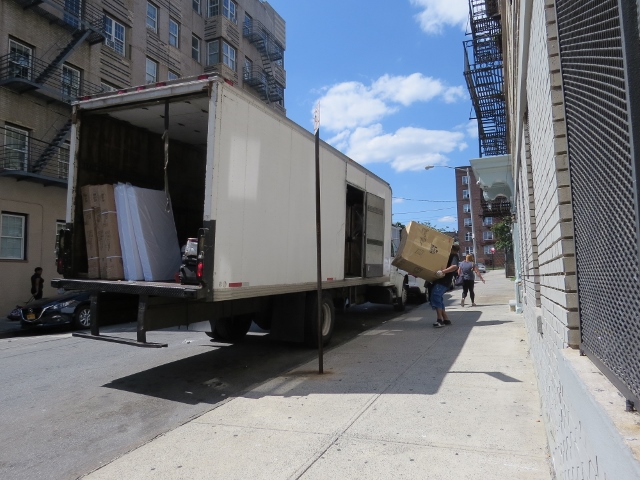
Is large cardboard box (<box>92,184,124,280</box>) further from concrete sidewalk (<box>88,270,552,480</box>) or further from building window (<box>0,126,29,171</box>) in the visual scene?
building window (<box>0,126,29,171</box>)

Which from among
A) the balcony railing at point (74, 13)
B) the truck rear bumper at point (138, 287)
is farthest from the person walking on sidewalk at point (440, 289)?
the balcony railing at point (74, 13)

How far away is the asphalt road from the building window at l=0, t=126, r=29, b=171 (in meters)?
8.37

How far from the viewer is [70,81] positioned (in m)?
18.4

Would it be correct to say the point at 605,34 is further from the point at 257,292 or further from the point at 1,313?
the point at 1,313

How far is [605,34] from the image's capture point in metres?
1.62

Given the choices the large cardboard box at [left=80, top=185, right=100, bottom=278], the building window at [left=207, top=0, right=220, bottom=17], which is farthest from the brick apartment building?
the large cardboard box at [left=80, top=185, right=100, bottom=278]

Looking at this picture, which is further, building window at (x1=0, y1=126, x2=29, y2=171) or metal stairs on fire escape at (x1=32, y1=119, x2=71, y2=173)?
metal stairs on fire escape at (x1=32, y1=119, x2=71, y2=173)

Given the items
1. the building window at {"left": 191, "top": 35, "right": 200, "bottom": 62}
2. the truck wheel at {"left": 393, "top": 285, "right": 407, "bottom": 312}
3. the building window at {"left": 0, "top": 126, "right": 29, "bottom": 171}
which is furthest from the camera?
the building window at {"left": 191, "top": 35, "right": 200, "bottom": 62}

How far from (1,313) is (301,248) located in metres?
13.1

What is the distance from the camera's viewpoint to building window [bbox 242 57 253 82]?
1161 inches

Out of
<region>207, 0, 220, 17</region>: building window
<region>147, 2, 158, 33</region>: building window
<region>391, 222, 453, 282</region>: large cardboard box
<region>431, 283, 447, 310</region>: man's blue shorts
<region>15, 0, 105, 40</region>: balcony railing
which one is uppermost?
<region>207, 0, 220, 17</region>: building window

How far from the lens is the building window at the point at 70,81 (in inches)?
711

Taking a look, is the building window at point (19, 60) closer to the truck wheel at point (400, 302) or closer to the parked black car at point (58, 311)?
the parked black car at point (58, 311)

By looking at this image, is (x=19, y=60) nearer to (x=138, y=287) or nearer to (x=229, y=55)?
(x=229, y=55)
